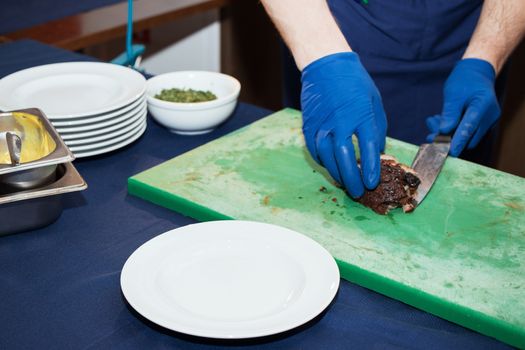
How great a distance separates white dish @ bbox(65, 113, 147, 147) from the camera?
136 cm

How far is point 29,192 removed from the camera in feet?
3.48

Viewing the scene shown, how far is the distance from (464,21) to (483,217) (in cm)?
82

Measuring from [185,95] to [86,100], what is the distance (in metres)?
0.24

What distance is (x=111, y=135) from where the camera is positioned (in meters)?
1.39

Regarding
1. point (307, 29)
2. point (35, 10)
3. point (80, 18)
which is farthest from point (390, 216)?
point (35, 10)

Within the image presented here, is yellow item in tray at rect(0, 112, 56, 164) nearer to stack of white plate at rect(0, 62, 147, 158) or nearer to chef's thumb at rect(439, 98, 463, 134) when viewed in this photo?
stack of white plate at rect(0, 62, 147, 158)

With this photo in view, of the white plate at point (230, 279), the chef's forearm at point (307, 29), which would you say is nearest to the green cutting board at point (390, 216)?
the white plate at point (230, 279)

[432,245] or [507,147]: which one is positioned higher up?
[432,245]

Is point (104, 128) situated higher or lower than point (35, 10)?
higher

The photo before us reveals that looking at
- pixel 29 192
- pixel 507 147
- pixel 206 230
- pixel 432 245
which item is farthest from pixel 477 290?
pixel 507 147

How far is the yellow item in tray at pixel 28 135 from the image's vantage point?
3.82ft

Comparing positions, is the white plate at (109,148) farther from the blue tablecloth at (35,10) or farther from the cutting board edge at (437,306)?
the blue tablecloth at (35,10)

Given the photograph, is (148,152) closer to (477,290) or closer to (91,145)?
(91,145)

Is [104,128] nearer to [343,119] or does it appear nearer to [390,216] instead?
[343,119]
